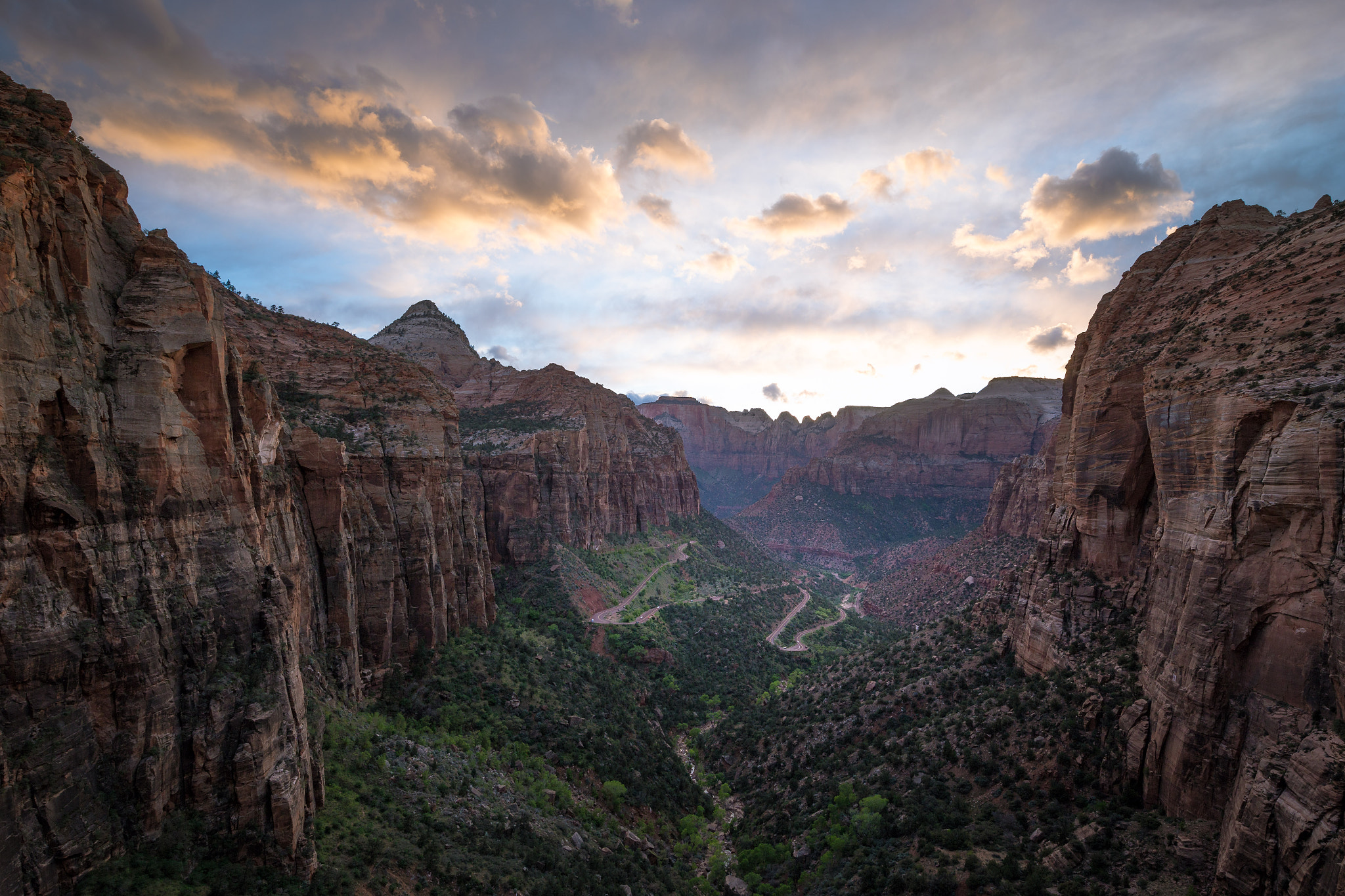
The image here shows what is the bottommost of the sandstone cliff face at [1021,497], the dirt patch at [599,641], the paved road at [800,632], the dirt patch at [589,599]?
the paved road at [800,632]

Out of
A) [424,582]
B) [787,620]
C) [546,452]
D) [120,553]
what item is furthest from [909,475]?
[120,553]

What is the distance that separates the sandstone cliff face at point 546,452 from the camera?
64.6 metres

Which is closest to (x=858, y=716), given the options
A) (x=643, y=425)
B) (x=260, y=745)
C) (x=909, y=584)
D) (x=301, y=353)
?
(x=260, y=745)

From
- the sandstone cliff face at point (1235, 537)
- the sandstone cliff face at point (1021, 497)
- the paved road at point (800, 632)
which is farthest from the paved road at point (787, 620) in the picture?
the sandstone cliff face at point (1235, 537)

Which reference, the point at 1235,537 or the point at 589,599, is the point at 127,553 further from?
the point at 589,599

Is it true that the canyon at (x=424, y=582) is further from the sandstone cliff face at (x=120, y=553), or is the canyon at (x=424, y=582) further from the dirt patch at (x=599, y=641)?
the dirt patch at (x=599, y=641)

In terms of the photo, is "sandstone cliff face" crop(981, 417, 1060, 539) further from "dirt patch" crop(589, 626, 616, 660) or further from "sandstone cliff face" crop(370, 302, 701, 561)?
"sandstone cliff face" crop(370, 302, 701, 561)

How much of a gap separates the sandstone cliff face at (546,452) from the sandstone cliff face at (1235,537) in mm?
54306

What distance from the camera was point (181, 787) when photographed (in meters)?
15.9

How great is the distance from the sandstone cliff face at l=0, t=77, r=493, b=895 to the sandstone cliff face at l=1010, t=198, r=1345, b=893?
3088cm

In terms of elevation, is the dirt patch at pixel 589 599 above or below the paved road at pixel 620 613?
above

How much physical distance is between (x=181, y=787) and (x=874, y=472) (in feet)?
515

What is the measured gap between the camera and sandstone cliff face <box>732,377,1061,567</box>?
135750 millimetres

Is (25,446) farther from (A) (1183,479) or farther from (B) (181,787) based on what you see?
(A) (1183,479)
